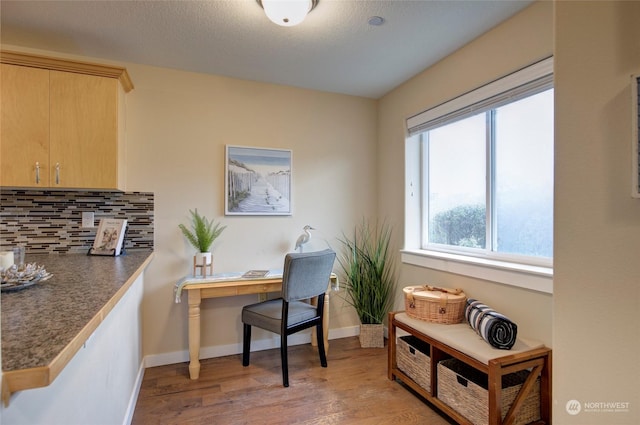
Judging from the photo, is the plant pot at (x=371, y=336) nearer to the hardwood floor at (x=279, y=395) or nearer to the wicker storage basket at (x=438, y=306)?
the hardwood floor at (x=279, y=395)

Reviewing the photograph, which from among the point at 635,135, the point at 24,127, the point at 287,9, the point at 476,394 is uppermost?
the point at 287,9

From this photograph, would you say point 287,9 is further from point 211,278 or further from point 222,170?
point 211,278

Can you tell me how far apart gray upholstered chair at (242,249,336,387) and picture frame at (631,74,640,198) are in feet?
5.80

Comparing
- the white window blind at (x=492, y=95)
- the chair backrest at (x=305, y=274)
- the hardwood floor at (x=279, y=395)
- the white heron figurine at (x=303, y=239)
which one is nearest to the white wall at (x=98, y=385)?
the hardwood floor at (x=279, y=395)

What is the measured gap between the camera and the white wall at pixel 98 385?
749mm

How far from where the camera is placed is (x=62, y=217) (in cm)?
235

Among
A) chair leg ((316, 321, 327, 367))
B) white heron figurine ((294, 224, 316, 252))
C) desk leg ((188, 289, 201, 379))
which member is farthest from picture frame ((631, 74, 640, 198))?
desk leg ((188, 289, 201, 379))

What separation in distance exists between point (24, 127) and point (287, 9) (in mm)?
1769

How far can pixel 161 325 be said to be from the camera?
2584 mm

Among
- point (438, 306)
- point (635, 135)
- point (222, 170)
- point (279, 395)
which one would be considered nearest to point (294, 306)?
point (279, 395)

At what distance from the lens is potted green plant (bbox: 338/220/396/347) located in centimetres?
291

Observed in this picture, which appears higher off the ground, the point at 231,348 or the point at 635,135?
the point at 635,135
